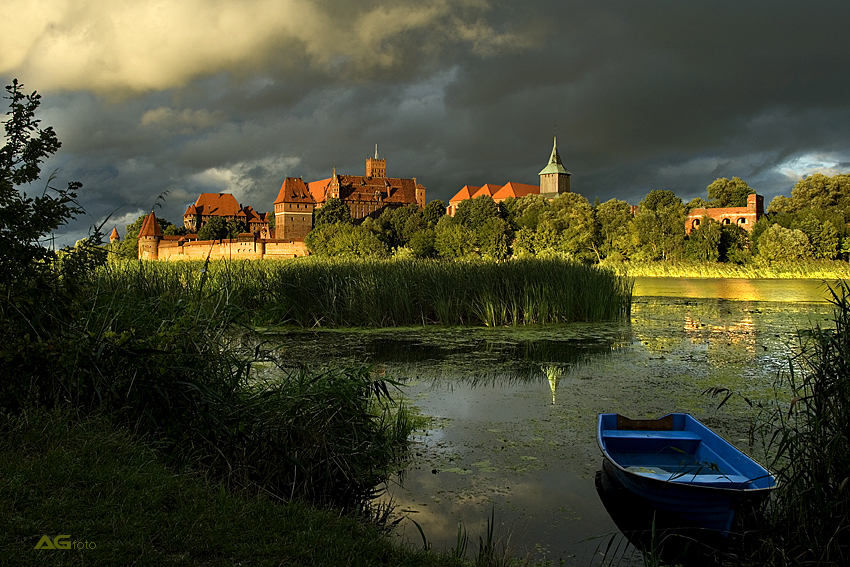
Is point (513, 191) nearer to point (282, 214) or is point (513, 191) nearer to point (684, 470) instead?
point (282, 214)

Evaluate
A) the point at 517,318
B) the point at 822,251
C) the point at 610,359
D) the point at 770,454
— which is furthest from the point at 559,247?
the point at 770,454

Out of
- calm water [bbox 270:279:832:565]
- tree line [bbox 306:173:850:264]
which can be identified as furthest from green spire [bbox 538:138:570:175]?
calm water [bbox 270:279:832:565]

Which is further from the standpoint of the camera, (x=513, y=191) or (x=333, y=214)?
(x=513, y=191)

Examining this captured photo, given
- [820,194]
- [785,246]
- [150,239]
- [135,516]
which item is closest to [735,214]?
[820,194]

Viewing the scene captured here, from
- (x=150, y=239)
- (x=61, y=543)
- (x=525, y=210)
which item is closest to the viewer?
(x=61, y=543)

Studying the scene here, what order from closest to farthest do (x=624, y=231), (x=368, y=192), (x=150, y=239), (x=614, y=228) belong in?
(x=624, y=231), (x=614, y=228), (x=150, y=239), (x=368, y=192)

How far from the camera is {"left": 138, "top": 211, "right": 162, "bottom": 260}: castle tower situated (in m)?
61.3

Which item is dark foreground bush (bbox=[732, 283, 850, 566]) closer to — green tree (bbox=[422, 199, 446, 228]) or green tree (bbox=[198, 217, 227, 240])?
green tree (bbox=[422, 199, 446, 228])

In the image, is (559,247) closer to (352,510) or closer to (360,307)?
(360,307)

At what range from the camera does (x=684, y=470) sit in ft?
14.1

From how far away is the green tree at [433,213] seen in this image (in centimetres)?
6969

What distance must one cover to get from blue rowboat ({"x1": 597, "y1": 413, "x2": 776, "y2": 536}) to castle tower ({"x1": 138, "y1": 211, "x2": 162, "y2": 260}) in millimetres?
62229

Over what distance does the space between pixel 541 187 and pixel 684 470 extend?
341ft

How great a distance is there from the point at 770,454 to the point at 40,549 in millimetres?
4453
